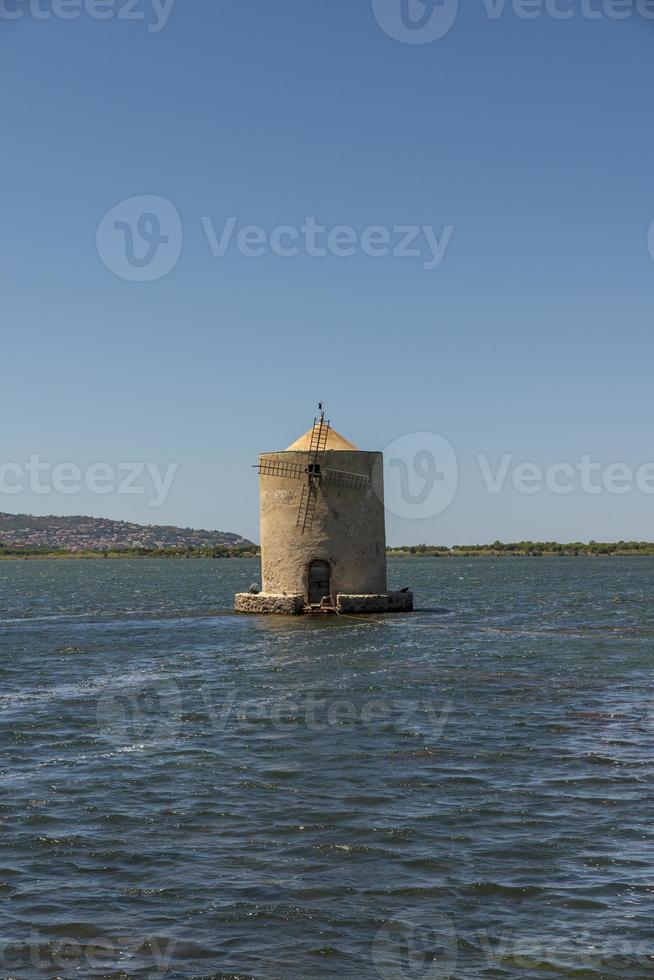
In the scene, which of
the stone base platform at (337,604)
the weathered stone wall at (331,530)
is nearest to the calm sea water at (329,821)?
the weathered stone wall at (331,530)

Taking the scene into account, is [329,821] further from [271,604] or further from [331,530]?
[271,604]

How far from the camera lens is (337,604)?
108 ft

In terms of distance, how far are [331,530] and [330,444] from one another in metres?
2.86

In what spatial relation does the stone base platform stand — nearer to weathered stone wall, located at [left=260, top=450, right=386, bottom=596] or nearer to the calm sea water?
weathered stone wall, located at [left=260, top=450, right=386, bottom=596]

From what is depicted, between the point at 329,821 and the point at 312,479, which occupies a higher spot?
the point at 312,479

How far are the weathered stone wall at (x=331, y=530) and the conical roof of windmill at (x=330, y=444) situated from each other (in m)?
0.66

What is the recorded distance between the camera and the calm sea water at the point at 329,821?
750cm

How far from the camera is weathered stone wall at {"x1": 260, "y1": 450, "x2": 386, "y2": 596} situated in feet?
106
